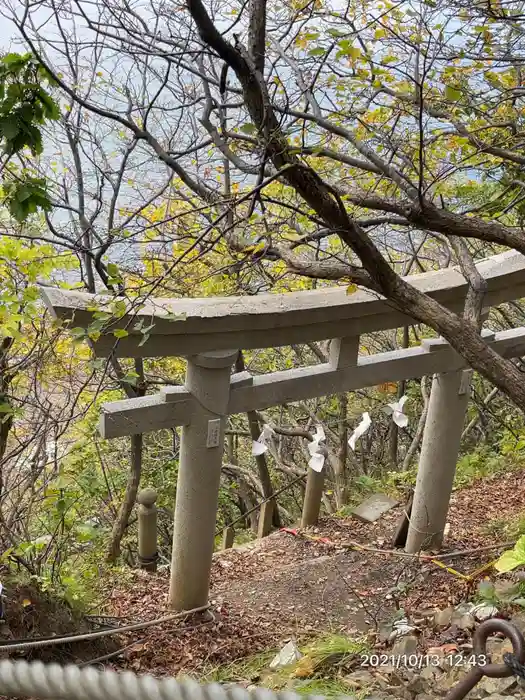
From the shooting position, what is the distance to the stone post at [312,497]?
7301 millimetres

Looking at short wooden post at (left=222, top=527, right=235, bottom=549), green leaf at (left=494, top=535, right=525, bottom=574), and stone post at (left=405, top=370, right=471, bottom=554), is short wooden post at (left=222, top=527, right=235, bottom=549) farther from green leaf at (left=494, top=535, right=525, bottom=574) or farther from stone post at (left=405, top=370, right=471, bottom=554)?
green leaf at (left=494, top=535, right=525, bottom=574)

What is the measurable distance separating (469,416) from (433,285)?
7.22m

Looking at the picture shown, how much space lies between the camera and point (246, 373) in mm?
4562

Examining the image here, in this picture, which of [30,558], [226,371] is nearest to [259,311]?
[226,371]

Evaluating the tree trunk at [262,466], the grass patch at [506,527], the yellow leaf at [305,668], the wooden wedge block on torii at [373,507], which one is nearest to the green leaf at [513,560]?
the yellow leaf at [305,668]

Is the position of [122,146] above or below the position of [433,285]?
above

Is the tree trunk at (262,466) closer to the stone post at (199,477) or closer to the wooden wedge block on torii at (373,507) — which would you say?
the wooden wedge block on torii at (373,507)

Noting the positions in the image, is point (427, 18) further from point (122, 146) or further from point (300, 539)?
point (300, 539)

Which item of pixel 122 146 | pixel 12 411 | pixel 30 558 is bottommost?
pixel 30 558

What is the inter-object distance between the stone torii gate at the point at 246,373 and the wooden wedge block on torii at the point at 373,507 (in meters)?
2.34

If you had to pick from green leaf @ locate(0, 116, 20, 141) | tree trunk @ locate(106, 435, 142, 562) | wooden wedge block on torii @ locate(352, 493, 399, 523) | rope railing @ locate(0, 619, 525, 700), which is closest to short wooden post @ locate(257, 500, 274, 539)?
wooden wedge block on torii @ locate(352, 493, 399, 523)

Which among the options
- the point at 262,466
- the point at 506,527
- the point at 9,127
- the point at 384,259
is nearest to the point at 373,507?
the point at 262,466

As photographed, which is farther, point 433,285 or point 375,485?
point 375,485

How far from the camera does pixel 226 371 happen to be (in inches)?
170
